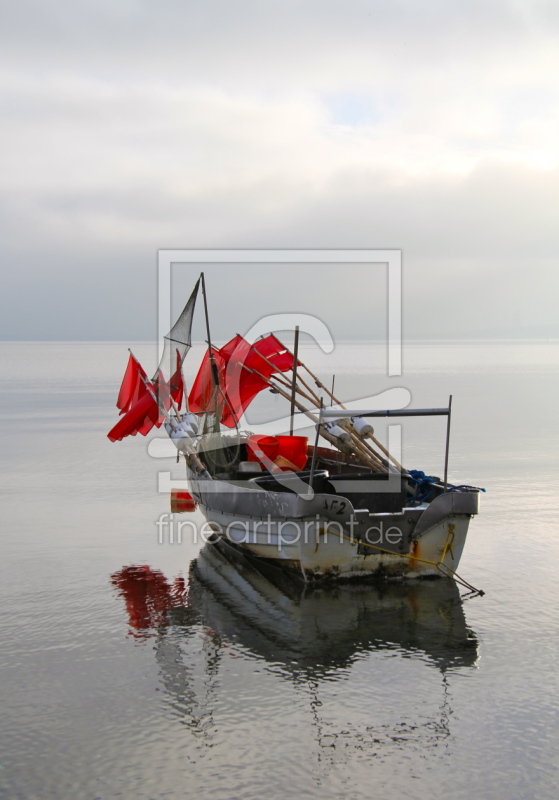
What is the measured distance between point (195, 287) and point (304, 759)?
1547cm

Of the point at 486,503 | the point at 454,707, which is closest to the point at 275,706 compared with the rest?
the point at 454,707

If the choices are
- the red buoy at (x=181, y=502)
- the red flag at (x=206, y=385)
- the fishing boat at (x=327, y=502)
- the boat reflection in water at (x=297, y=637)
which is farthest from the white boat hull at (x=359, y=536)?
the red flag at (x=206, y=385)

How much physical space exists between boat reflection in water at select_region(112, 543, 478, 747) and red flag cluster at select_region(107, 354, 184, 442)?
661cm

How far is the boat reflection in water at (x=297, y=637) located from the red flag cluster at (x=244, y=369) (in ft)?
18.6

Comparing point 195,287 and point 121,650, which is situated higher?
point 195,287

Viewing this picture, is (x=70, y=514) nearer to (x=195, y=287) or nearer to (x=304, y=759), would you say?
(x=195, y=287)

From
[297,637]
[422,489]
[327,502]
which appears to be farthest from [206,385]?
[297,637]

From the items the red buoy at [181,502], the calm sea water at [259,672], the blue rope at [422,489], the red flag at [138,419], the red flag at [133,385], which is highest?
the red flag at [133,385]

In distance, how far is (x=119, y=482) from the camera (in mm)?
25203

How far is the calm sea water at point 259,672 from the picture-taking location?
8.29 meters

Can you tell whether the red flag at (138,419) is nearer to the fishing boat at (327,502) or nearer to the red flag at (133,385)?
the red flag at (133,385)

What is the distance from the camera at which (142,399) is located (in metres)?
22.3

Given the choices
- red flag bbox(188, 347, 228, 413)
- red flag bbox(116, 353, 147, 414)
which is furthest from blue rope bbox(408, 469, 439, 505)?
red flag bbox(116, 353, 147, 414)

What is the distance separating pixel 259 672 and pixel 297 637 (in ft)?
4.77
